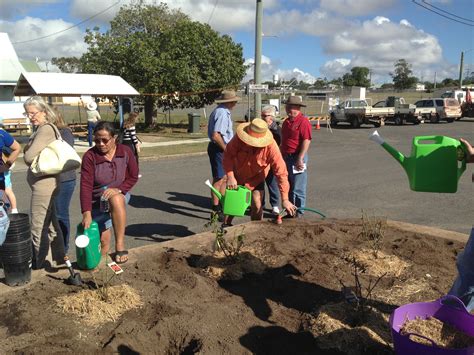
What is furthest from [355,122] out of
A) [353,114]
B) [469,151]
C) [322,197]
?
[469,151]

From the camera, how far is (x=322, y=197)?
8.43m

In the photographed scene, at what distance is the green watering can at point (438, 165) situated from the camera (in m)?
2.92

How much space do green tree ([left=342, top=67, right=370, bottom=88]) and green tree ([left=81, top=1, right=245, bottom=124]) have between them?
8469 centimetres

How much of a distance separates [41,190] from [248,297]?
7.10 ft

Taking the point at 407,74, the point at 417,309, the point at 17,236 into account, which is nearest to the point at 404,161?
the point at 417,309

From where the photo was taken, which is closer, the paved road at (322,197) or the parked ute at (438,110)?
the paved road at (322,197)

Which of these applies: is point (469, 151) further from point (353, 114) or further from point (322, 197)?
point (353, 114)

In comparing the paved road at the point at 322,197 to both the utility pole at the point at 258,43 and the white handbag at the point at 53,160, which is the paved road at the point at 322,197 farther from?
the utility pole at the point at 258,43

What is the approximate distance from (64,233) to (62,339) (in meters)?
2.04

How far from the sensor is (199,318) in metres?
3.13

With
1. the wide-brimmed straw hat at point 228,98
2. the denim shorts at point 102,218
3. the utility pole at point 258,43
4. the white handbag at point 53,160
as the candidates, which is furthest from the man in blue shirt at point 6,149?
the utility pole at point 258,43

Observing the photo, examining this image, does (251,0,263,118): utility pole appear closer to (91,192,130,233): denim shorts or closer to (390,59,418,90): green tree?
(91,192,130,233): denim shorts

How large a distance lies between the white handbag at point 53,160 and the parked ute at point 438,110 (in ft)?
Result: 100

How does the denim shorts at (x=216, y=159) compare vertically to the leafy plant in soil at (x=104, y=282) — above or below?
above
